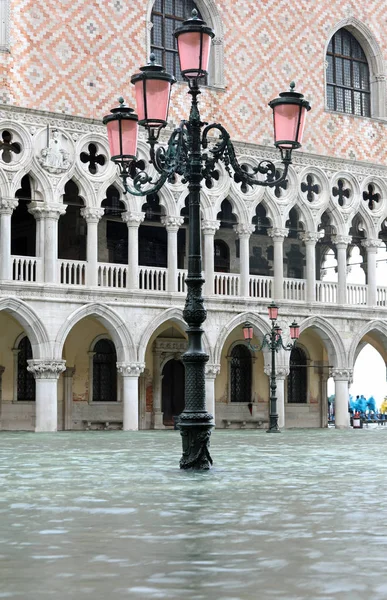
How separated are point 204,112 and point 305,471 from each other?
54.2 feet

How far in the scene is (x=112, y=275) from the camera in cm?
2388

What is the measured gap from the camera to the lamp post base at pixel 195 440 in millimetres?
9852

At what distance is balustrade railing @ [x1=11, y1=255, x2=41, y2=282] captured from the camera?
2247 centimetres

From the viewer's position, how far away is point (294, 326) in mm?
23109

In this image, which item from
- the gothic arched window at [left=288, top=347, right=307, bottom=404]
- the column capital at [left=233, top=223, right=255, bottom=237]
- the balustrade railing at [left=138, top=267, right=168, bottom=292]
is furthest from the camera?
the gothic arched window at [left=288, top=347, right=307, bottom=404]

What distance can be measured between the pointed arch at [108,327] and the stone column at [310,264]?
16.6ft

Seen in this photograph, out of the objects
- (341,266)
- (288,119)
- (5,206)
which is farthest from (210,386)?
(288,119)

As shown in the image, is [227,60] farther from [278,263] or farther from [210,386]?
[210,386]

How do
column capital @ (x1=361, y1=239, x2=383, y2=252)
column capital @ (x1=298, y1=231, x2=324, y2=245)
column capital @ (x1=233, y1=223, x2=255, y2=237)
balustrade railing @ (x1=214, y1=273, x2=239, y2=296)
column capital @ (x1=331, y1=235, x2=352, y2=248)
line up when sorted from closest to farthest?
balustrade railing @ (x1=214, y1=273, x2=239, y2=296), column capital @ (x1=233, y1=223, x2=255, y2=237), column capital @ (x1=298, y1=231, x2=324, y2=245), column capital @ (x1=331, y1=235, x2=352, y2=248), column capital @ (x1=361, y1=239, x2=383, y2=252)

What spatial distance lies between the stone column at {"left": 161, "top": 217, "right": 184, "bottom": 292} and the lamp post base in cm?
1462

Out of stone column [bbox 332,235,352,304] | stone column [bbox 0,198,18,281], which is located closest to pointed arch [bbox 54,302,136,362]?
stone column [bbox 0,198,18,281]

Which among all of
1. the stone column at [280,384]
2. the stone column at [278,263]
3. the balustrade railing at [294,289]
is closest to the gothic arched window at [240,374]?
the stone column at [280,384]

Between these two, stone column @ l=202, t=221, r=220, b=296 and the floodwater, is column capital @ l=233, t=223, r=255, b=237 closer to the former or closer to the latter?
stone column @ l=202, t=221, r=220, b=296

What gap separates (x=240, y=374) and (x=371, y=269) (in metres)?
4.24
